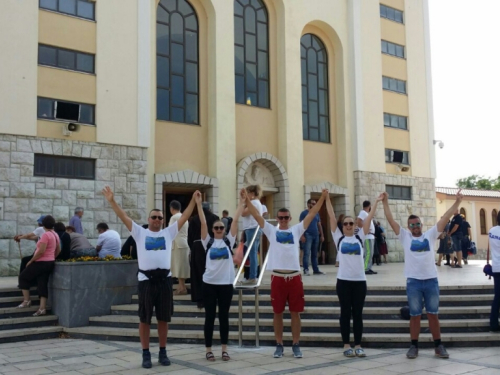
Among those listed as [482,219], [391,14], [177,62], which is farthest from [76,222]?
[482,219]

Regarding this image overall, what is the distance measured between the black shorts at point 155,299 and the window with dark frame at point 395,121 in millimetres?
17144

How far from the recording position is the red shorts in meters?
7.47

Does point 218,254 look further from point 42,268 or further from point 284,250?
point 42,268

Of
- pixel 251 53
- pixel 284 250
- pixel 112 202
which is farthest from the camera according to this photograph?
pixel 251 53

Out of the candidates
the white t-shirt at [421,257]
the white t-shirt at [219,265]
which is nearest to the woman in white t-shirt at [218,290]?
the white t-shirt at [219,265]

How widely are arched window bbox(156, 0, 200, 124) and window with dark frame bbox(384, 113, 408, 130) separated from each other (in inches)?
339

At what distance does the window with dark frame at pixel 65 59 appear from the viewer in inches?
599

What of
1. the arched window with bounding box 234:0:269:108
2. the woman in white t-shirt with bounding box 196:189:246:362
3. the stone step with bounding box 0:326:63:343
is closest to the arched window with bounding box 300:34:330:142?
the arched window with bounding box 234:0:269:108

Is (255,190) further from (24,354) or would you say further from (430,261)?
(24,354)

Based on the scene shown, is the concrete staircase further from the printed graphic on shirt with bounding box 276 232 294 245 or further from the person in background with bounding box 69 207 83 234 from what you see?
the person in background with bounding box 69 207 83 234

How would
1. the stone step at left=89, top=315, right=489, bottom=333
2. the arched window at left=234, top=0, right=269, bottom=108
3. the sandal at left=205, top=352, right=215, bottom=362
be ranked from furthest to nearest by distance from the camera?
the arched window at left=234, top=0, right=269, bottom=108, the stone step at left=89, top=315, right=489, bottom=333, the sandal at left=205, top=352, right=215, bottom=362

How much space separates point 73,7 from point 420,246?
12.5 metres

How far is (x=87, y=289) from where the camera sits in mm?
10148

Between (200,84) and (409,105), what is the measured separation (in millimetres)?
9896
